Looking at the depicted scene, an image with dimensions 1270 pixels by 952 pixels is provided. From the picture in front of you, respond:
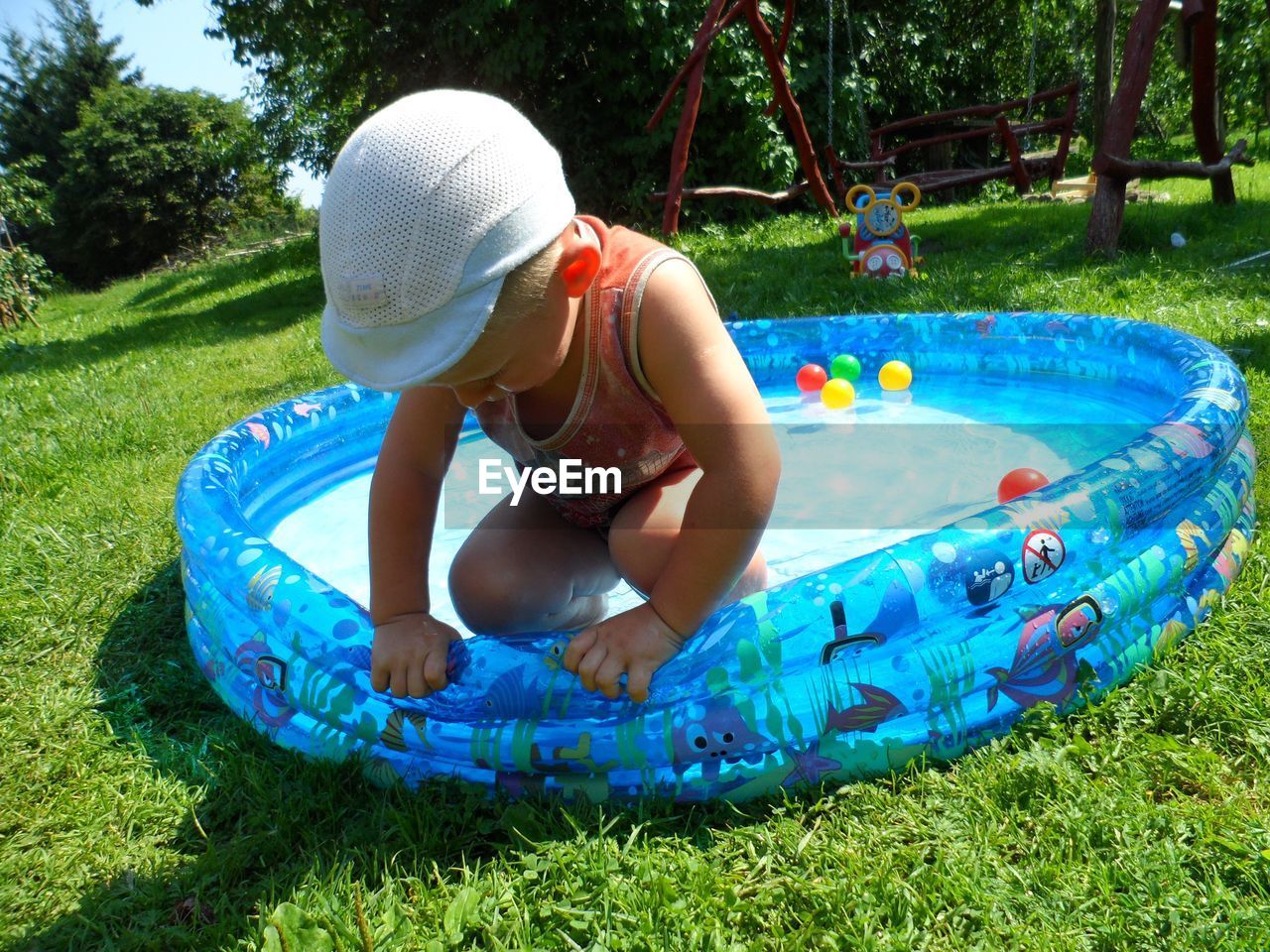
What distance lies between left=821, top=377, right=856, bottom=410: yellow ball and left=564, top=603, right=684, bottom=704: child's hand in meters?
2.73

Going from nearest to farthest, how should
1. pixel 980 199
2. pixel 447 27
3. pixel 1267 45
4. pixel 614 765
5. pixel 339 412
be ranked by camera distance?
1. pixel 614 765
2. pixel 339 412
3. pixel 447 27
4. pixel 980 199
5. pixel 1267 45

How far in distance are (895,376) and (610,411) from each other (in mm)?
2763

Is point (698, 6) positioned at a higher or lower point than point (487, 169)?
higher

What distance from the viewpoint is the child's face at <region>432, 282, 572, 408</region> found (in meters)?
1.43

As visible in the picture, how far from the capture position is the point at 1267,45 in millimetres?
14945

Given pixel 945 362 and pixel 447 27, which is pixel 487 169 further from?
pixel 447 27

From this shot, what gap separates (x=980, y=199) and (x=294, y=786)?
11.2 metres

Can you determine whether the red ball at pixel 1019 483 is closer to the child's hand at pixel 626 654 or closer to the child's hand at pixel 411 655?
the child's hand at pixel 626 654

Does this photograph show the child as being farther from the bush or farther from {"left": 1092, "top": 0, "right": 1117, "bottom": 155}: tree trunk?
the bush

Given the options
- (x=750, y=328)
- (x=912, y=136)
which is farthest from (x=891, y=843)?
(x=912, y=136)

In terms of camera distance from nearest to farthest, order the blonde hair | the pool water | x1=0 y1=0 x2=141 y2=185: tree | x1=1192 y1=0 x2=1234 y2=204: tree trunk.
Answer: the blonde hair < the pool water < x1=1192 y1=0 x2=1234 y2=204: tree trunk < x1=0 y1=0 x2=141 y2=185: tree

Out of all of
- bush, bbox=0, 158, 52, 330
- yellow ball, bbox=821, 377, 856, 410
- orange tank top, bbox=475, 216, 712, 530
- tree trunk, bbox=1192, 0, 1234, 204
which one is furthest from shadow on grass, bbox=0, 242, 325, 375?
tree trunk, bbox=1192, 0, 1234, 204

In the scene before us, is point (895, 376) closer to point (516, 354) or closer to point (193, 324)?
point (516, 354)

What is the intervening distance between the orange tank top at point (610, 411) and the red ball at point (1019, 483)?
4.02 feet
